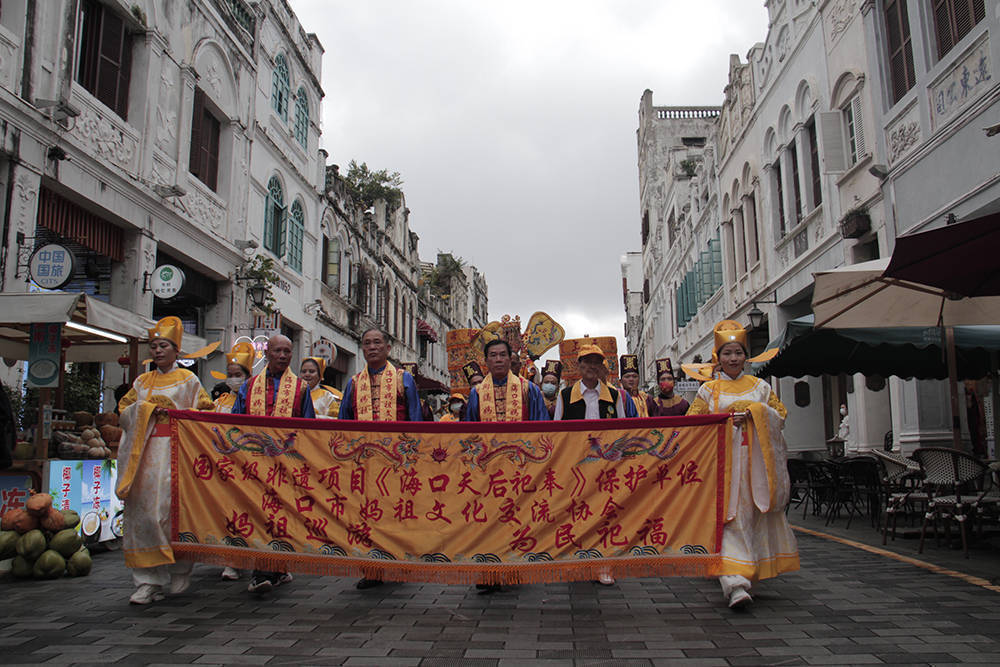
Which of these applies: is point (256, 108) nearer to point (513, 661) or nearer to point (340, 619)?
point (340, 619)

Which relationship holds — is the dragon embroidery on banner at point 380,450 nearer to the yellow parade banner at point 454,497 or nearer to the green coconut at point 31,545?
the yellow parade banner at point 454,497

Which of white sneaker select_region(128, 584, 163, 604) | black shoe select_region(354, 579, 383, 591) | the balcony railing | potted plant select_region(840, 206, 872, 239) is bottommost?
black shoe select_region(354, 579, 383, 591)

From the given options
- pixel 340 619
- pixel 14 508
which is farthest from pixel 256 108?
pixel 340 619

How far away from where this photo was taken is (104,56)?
1213 cm

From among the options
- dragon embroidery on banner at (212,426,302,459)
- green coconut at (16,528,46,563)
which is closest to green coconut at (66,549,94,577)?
A: green coconut at (16,528,46,563)

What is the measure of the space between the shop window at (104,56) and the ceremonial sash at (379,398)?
347 inches

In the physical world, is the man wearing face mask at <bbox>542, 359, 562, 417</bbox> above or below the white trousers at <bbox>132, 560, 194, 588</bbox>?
above

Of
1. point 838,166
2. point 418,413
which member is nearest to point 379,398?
point 418,413

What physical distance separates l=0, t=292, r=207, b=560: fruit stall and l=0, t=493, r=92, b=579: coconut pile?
11 mm

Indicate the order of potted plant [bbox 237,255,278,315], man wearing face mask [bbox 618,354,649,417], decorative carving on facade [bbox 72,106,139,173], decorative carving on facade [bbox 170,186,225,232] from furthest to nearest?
potted plant [bbox 237,255,278,315], decorative carving on facade [bbox 170,186,225,232], decorative carving on facade [bbox 72,106,139,173], man wearing face mask [bbox 618,354,649,417]

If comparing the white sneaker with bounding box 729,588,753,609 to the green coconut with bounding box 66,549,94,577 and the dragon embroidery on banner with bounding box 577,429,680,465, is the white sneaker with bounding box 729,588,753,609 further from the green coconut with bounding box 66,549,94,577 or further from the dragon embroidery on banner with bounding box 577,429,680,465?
the green coconut with bounding box 66,549,94,577

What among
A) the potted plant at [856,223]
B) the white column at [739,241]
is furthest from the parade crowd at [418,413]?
A: the white column at [739,241]

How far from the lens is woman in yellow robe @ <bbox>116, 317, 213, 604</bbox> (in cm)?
516

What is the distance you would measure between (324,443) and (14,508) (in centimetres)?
332
